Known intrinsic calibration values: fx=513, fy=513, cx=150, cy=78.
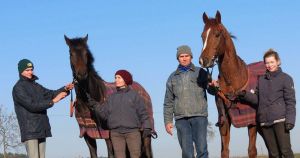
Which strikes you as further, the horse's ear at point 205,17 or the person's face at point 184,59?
the person's face at point 184,59

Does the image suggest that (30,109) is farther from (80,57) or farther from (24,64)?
(80,57)

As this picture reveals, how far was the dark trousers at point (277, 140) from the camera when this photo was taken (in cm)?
798

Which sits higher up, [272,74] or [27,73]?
Result: [27,73]

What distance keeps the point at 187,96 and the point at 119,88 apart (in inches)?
48.9

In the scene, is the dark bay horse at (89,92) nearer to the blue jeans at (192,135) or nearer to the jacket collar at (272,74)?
the blue jeans at (192,135)

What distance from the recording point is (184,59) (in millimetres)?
8836

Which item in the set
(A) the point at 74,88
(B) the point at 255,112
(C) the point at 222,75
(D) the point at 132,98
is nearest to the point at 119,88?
(D) the point at 132,98

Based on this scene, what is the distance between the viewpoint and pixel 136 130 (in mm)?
8859

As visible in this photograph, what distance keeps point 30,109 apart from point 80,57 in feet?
4.36

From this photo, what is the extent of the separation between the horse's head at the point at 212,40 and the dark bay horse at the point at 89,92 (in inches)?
84.2

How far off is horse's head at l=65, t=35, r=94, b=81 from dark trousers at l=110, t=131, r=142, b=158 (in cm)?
131

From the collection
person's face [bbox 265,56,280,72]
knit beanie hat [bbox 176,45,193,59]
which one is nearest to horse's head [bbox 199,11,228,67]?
knit beanie hat [bbox 176,45,193,59]

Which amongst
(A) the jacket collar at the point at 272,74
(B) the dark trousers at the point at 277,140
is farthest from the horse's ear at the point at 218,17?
(B) the dark trousers at the point at 277,140

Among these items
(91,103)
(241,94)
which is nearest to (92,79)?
(91,103)
